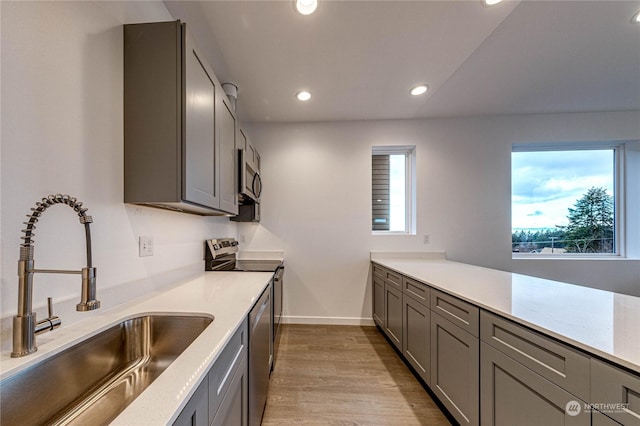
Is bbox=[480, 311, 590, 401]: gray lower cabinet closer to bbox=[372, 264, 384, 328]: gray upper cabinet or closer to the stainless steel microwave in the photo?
bbox=[372, 264, 384, 328]: gray upper cabinet

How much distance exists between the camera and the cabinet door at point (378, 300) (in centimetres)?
254

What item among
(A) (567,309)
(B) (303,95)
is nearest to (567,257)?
(A) (567,309)

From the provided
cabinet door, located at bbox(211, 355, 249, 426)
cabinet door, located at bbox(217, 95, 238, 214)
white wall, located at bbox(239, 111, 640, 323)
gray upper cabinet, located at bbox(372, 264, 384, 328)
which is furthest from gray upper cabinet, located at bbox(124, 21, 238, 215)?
gray upper cabinet, located at bbox(372, 264, 384, 328)

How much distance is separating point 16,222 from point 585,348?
5.93 feet

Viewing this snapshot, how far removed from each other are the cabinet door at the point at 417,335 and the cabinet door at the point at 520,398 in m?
0.50

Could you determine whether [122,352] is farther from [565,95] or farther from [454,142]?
[565,95]

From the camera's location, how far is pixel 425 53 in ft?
6.00

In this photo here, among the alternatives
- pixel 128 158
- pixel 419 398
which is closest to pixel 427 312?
pixel 419 398

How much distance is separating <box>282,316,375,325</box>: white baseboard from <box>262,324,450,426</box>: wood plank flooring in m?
0.38

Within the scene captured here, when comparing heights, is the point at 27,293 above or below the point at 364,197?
below

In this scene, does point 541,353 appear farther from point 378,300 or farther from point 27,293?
point 378,300

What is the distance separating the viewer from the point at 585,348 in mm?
728

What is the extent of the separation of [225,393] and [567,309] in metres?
1.46

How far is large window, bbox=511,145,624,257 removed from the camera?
113 inches
